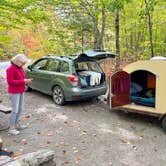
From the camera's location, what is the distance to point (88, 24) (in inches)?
542

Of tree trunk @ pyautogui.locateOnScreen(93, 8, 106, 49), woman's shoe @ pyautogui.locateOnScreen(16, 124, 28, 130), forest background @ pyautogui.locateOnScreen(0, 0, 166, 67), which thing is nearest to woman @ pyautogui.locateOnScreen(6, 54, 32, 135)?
woman's shoe @ pyautogui.locateOnScreen(16, 124, 28, 130)

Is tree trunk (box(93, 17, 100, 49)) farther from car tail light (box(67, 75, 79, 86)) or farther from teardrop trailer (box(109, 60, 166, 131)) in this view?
car tail light (box(67, 75, 79, 86))

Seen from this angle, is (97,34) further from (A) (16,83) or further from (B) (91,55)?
(A) (16,83)

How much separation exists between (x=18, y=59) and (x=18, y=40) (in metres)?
16.0

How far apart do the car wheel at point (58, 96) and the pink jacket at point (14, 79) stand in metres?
2.59

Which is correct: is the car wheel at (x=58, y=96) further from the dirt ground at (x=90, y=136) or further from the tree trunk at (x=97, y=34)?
the tree trunk at (x=97, y=34)

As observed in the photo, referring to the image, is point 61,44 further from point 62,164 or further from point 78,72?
point 62,164

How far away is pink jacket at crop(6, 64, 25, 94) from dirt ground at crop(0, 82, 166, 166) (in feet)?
3.49

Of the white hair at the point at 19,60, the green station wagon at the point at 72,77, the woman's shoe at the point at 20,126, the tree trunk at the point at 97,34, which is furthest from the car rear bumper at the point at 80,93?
the tree trunk at the point at 97,34

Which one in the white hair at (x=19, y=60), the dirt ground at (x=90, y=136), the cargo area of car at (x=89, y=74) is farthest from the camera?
the cargo area of car at (x=89, y=74)

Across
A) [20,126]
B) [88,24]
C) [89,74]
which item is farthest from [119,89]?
[88,24]

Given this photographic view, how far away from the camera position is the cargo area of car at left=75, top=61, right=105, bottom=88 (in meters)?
8.20

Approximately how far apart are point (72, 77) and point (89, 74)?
0.67 metres

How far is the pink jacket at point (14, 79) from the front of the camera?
5613mm
